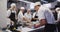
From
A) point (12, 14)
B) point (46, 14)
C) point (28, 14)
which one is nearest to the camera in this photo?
point (46, 14)

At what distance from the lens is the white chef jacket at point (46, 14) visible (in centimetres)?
143

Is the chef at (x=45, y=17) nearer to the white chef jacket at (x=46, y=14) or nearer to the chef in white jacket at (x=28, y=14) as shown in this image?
the white chef jacket at (x=46, y=14)

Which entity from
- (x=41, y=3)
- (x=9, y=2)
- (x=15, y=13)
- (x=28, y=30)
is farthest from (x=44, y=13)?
(x=9, y=2)

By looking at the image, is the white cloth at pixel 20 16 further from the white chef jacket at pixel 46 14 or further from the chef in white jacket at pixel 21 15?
the white chef jacket at pixel 46 14

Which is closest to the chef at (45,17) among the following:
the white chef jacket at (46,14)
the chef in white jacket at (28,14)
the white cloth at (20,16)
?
the white chef jacket at (46,14)

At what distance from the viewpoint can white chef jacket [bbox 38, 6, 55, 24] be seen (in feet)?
4.70

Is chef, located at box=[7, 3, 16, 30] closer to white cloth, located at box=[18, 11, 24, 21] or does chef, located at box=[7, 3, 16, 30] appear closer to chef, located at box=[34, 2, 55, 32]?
white cloth, located at box=[18, 11, 24, 21]

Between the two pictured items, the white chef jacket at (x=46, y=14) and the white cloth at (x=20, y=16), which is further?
the white cloth at (x=20, y=16)

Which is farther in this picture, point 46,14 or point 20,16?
Result: point 20,16

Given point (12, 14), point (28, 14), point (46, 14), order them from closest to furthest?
1. point (46, 14)
2. point (28, 14)
3. point (12, 14)

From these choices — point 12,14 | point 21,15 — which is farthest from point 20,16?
point 12,14

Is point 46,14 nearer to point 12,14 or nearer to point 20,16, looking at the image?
point 20,16

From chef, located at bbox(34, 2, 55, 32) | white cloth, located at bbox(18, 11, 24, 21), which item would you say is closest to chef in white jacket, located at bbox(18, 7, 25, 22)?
white cloth, located at bbox(18, 11, 24, 21)

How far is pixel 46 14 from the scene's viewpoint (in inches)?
56.7
